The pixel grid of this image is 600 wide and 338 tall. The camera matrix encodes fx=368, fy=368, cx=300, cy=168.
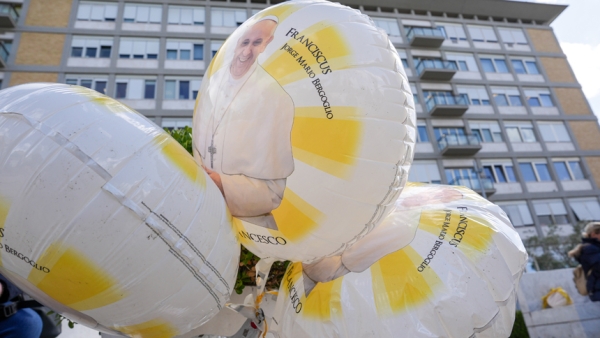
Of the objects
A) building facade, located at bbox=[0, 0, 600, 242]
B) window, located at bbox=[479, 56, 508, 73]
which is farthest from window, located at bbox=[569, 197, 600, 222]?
window, located at bbox=[479, 56, 508, 73]

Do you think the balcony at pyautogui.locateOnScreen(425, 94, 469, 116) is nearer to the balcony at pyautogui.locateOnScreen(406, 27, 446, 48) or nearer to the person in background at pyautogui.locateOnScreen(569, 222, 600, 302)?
the balcony at pyautogui.locateOnScreen(406, 27, 446, 48)

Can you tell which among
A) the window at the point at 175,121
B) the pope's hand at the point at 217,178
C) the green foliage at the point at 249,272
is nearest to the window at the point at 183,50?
the window at the point at 175,121

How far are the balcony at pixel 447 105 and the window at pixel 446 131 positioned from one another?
877 mm

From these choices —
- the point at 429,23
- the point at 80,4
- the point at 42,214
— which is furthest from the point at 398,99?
the point at 429,23

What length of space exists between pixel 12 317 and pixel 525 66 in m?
28.6

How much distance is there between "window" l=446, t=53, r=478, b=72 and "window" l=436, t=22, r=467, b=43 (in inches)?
43.5

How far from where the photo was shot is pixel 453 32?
24.0 metres

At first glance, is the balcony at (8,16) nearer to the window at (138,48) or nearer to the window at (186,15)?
the window at (138,48)

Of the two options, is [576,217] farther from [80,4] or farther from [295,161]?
[80,4]

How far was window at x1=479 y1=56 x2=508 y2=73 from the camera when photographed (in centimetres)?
2347

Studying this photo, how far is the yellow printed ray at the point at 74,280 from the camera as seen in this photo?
125 centimetres

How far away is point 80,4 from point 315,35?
22.5 metres

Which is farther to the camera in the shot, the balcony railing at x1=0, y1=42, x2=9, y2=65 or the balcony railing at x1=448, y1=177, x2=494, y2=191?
the balcony railing at x1=448, y1=177, x2=494, y2=191

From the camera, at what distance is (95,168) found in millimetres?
1247
